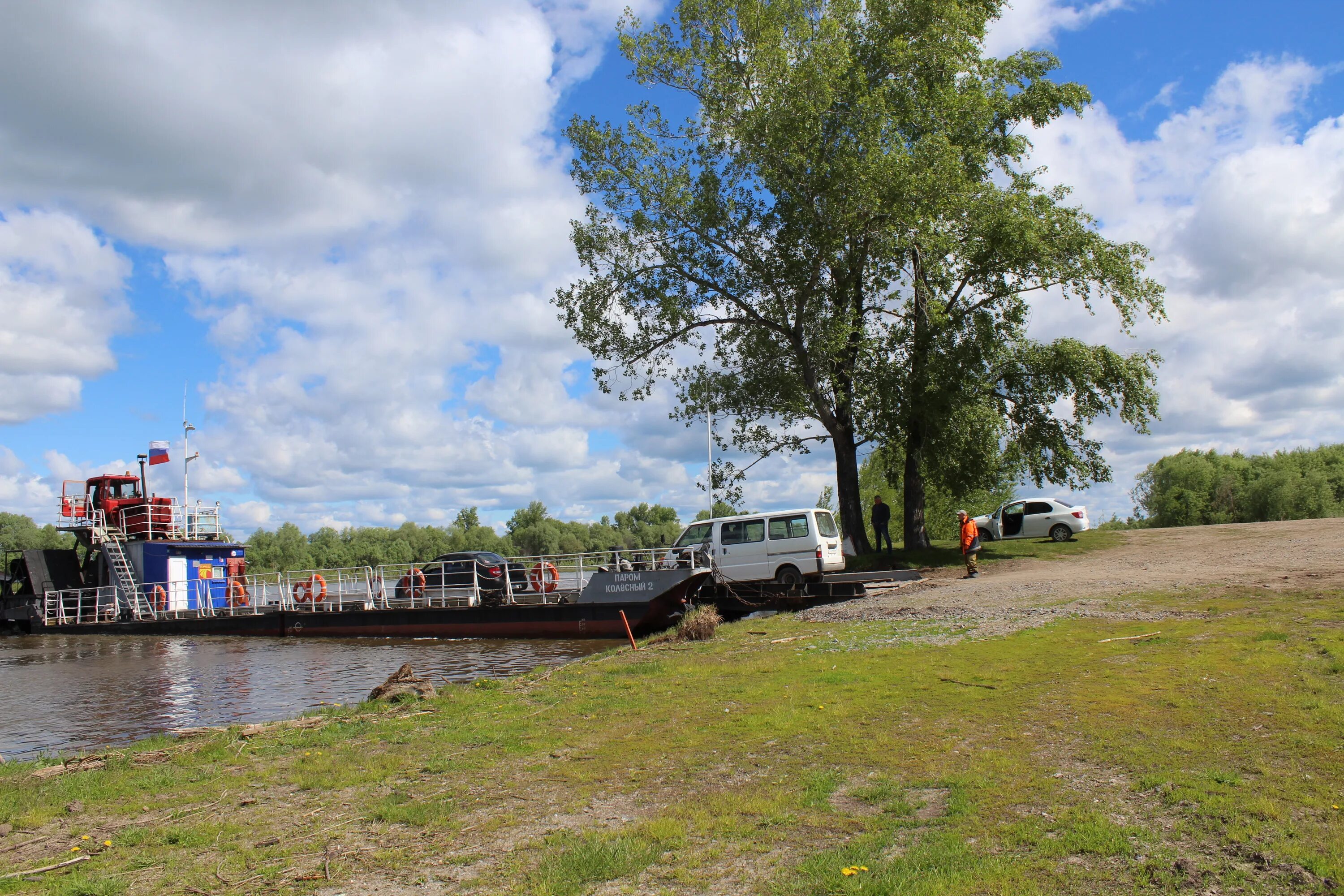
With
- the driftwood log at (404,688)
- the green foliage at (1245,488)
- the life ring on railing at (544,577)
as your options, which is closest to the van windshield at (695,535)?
the life ring on railing at (544,577)

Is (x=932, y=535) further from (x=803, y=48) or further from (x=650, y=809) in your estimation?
(x=650, y=809)

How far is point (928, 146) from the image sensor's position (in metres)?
22.1

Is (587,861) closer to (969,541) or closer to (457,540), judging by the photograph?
(969,541)

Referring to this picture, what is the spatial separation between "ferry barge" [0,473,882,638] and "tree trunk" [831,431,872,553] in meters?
6.92

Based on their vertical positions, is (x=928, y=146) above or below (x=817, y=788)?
above

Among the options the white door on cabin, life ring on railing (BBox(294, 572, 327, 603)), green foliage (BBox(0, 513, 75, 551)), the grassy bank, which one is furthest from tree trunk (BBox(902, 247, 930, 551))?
green foliage (BBox(0, 513, 75, 551))

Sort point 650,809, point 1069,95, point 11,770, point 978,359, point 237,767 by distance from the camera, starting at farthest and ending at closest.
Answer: point 1069,95 < point 978,359 < point 11,770 < point 237,767 < point 650,809

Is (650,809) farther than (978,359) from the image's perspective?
No

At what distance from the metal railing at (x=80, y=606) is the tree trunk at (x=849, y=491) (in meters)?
27.3

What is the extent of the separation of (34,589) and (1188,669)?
4151 cm

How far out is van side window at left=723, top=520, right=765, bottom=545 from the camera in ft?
67.3

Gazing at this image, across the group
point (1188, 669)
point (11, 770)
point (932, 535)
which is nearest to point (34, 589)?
point (11, 770)

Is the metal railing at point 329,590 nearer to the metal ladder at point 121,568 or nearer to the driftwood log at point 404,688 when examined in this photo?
the metal ladder at point 121,568

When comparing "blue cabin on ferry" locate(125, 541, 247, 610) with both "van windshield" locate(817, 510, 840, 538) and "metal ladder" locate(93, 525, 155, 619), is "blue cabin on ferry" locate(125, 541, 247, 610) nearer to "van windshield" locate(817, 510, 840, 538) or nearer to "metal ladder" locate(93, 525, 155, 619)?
"metal ladder" locate(93, 525, 155, 619)
